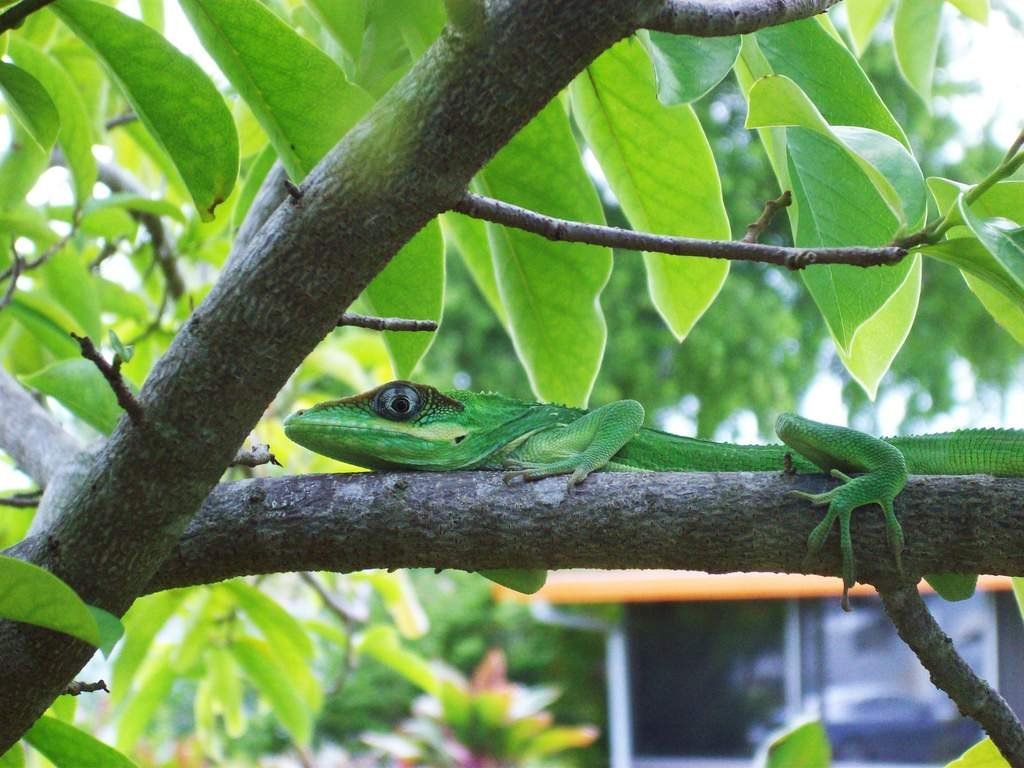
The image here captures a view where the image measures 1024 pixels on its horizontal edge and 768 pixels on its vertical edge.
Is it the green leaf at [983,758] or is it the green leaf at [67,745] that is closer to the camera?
the green leaf at [67,745]

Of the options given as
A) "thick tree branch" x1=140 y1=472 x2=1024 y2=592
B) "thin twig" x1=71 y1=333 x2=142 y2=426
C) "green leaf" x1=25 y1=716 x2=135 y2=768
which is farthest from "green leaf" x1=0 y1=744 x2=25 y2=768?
"thin twig" x1=71 y1=333 x2=142 y2=426

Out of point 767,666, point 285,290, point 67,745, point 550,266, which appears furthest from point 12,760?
point 767,666

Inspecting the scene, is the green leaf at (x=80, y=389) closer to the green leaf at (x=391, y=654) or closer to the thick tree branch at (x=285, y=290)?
the thick tree branch at (x=285, y=290)

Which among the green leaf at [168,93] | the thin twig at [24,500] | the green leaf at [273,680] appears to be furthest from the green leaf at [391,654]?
the green leaf at [168,93]

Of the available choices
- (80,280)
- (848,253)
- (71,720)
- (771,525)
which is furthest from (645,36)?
(71,720)

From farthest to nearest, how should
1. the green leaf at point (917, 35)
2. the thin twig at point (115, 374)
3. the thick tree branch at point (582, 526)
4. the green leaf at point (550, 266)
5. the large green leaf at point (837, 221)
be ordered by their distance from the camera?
the green leaf at point (917, 35) < the green leaf at point (550, 266) < the large green leaf at point (837, 221) < the thick tree branch at point (582, 526) < the thin twig at point (115, 374)

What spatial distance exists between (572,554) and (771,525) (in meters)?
0.26

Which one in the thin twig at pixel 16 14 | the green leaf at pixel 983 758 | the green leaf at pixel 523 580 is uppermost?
the thin twig at pixel 16 14

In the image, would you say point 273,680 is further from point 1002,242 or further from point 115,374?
point 1002,242

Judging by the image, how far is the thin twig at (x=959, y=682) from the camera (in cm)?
148

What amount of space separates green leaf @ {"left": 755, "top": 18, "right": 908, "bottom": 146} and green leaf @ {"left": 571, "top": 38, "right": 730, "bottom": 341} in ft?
0.60

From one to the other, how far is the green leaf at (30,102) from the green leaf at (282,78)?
0.78 feet

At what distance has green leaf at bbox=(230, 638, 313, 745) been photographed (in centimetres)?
304

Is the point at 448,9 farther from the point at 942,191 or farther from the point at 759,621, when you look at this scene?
the point at 759,621
